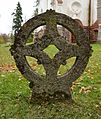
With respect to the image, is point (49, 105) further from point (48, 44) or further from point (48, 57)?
point (48, 44)

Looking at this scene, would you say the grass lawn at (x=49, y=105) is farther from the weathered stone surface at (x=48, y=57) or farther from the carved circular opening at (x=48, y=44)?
the carved circular opening at (x=48, y=44)

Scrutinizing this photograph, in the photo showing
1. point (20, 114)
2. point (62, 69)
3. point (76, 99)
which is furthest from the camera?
point (62, 69)

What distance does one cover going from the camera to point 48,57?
7.71 m

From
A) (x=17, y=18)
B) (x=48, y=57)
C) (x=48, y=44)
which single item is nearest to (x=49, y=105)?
(x=48, y=57)

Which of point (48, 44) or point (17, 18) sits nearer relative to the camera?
point (48, 44)

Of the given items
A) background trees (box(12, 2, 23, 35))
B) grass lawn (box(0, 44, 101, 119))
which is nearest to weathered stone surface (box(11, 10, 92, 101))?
grass lawn (box(0, 44, 101, 119))

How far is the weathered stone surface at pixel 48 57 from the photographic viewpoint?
7680 mm

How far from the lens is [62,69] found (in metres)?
13.6

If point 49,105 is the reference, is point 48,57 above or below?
above

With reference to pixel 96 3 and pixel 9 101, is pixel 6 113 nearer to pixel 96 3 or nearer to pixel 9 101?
pixel 9 101

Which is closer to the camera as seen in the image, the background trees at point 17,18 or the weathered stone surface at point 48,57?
the weathered stone surface at point 48,57

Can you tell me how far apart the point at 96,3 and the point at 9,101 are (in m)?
36.7

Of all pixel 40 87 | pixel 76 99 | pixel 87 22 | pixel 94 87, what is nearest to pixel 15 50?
pixel 40 87

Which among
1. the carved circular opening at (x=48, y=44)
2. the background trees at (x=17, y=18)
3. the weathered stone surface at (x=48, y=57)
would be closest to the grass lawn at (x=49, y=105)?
the weathered stone surface at (x=48, y=57)
